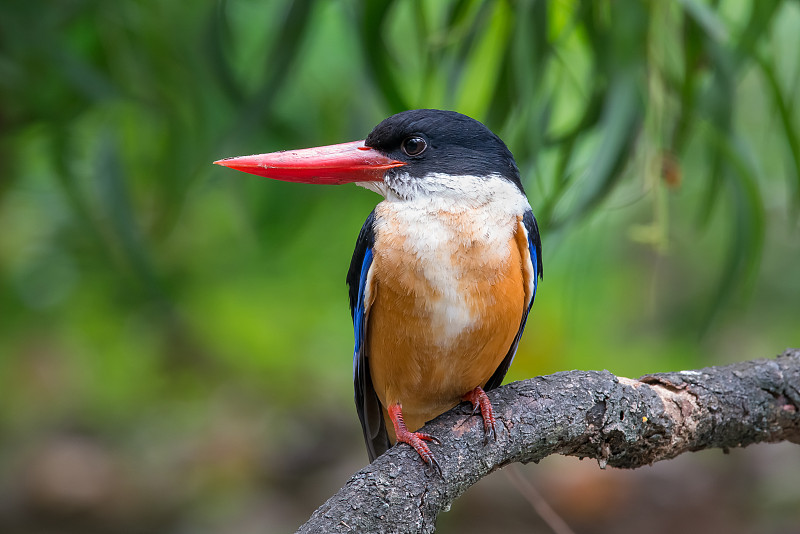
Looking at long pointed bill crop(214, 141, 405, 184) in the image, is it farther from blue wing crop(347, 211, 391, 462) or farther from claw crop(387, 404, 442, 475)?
claw crop(387, 404, 442, 475)

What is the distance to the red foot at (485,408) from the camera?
2.25 m

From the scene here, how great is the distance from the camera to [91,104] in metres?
3.69

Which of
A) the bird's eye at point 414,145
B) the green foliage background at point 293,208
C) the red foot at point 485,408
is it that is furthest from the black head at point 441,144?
the red foot at point 485,408

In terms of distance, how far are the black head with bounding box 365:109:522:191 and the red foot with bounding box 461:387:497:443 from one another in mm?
667

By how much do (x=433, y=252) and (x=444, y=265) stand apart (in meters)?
0.05

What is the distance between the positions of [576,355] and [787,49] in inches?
78.3

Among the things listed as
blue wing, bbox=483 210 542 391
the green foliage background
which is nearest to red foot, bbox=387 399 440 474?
blue wing, bbox=483 210 542 391

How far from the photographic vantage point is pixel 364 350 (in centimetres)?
269

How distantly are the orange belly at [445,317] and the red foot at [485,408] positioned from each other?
36mm

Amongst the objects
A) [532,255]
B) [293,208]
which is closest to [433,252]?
[532,255]

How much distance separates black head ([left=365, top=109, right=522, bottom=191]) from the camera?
8.36 ft

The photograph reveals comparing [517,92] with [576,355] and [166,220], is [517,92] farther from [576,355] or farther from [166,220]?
[576,355]

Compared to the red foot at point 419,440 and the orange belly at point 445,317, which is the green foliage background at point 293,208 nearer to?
the orange belly at point 445,317

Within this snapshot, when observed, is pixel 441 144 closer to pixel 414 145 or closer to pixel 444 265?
pixel 414 145
